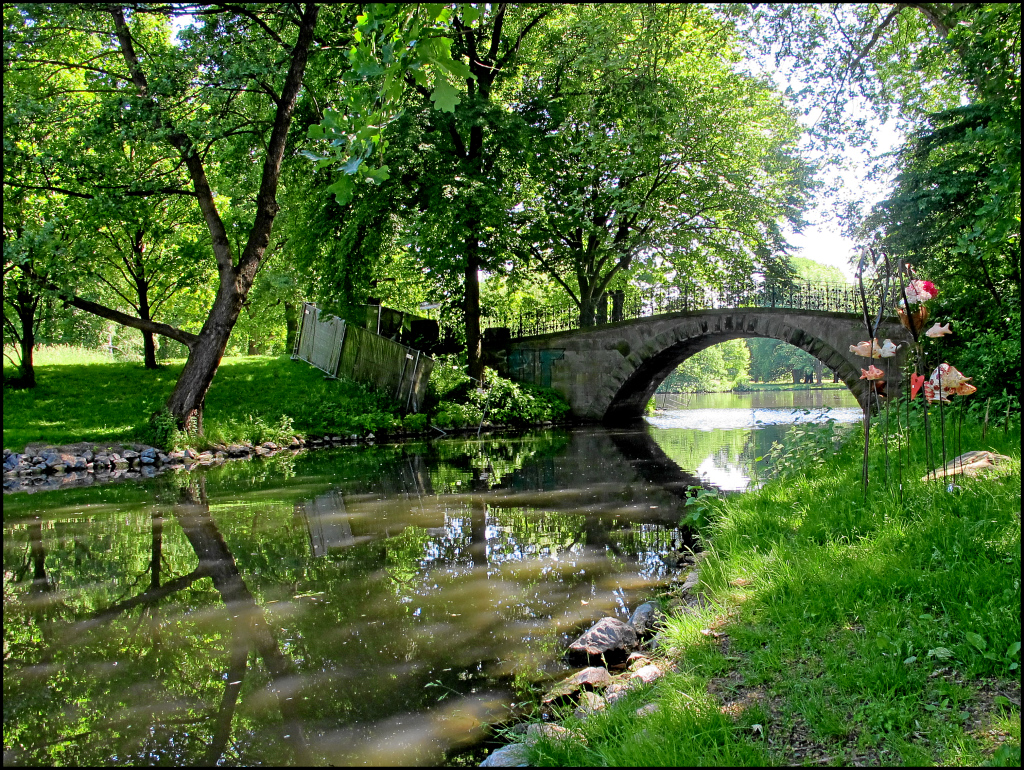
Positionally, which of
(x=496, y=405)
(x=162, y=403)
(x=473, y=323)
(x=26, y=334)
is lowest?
(x=496, y=405)

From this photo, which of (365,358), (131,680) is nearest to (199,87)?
(365,358)

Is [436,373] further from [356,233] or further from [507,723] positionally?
[507,723]

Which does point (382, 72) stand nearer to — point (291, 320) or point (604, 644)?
point (604, 644)

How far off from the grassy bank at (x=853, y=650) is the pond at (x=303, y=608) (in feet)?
2.78

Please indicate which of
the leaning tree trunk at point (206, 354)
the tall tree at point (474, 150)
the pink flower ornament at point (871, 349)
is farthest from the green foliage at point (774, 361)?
the pink flower ornament at point (871, 349)

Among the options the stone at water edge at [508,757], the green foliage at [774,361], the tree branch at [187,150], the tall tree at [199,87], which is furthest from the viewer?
the green foliage at [774,361]

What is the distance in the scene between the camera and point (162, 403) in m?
14.7

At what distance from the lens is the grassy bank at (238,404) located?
13.8m

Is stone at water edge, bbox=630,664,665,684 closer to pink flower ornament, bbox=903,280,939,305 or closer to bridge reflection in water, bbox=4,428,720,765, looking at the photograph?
bridge reflection in water, bbox=4,428,720,765

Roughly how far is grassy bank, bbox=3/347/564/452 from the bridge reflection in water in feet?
15.6

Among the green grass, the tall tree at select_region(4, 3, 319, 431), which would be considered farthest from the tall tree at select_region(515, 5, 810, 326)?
the green grass

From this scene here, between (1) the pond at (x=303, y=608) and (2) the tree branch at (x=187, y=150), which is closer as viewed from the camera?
(1) the pond at (x=303, y=608)

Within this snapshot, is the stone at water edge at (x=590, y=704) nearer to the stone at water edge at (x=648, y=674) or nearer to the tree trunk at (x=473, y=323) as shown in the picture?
the stone at water edge at (x=648, y=674)

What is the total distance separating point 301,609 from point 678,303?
59.3ft
